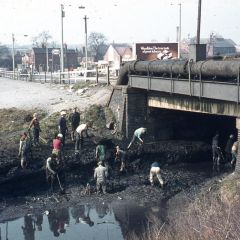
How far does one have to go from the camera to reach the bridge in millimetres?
19547

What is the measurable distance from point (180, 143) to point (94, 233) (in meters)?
11.8

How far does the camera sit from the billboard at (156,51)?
1483 inches

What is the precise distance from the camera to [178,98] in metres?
23.4

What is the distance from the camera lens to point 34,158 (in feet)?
72.5

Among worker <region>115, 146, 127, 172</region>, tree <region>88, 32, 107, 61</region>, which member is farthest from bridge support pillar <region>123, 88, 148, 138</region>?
tree <region>88, 32, 107, 61</region>

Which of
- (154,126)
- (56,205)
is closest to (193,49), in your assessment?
(154,126)

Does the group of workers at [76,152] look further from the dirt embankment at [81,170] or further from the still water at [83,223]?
the still water at [83,223]

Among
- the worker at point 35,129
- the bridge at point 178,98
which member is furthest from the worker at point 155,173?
the worker at point 35,129

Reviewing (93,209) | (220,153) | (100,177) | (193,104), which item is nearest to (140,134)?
(193,104)

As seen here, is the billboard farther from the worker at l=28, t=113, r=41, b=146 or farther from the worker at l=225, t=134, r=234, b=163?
the worker at l=28, t=113, r=41, b=146

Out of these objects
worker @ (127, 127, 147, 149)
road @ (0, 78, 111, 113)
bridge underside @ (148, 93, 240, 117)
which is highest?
bridge underside @ (148, 93, 240, 117)

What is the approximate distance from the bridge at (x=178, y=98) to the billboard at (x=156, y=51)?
1074 cm

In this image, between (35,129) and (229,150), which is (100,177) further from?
(229,150)

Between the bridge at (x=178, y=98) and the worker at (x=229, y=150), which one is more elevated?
the bridge at (x=178, y=98)
